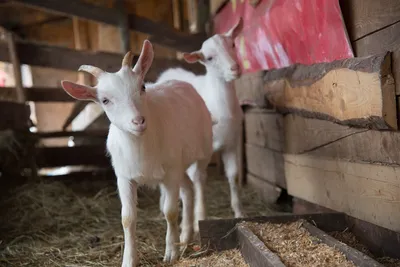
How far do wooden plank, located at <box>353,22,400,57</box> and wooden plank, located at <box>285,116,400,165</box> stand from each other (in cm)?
52

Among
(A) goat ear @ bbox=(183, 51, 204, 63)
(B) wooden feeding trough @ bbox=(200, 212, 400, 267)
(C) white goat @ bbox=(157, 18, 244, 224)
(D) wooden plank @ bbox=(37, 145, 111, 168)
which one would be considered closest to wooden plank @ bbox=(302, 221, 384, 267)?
(B) wooden feeding trough @ bbox=(200, 212, 400, 267)

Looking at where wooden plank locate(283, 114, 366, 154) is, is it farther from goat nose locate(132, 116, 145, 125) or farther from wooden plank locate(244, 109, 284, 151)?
goat nose locate(132, 116, 145, 125)

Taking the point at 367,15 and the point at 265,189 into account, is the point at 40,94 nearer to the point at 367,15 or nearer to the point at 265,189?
the point at 265,189

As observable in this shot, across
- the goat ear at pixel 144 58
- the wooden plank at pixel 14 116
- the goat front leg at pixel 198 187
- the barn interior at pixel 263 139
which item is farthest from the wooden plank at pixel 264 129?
the wooden plank at pixel 14 116

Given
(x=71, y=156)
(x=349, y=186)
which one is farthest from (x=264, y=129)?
(x=71, y=156)

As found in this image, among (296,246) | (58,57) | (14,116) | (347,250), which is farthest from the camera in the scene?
(58,57)

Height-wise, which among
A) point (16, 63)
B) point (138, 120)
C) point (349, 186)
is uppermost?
point (16, 63)

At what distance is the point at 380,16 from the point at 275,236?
5.16ft

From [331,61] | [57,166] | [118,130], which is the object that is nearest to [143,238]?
[118,130]

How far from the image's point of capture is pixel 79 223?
181 inches

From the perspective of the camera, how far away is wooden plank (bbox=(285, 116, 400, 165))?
2.76 m

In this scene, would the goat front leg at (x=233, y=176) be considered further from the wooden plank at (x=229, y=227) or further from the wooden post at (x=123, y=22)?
the wooden post at (x=123, y=22)

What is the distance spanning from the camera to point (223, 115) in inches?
173

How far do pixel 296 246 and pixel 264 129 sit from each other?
2.45 m
